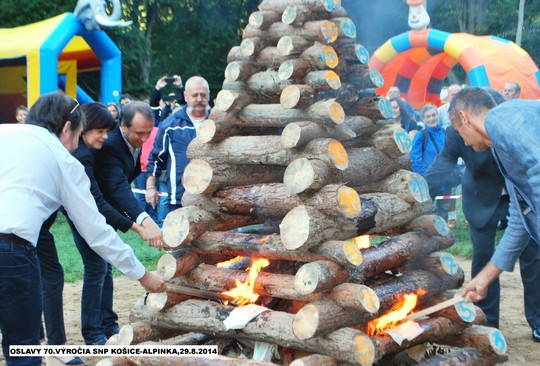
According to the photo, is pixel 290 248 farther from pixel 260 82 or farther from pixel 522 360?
pixel 522 360

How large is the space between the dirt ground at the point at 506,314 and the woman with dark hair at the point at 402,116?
2.55 metres

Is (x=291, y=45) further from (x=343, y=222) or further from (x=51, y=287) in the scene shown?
(x=51, y=287)

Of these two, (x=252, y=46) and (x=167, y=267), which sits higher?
(x=252, y=46)

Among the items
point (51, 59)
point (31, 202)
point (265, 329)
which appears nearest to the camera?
point (31, 202)

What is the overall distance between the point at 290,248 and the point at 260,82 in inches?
54.8

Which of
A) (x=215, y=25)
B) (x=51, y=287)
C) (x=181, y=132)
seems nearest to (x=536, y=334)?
(x=181, y=132)

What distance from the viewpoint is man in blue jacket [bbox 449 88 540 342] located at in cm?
351

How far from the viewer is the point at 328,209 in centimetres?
426

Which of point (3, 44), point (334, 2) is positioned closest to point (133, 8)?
point (3, 44)

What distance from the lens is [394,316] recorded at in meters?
4.63

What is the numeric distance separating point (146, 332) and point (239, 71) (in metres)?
2.01

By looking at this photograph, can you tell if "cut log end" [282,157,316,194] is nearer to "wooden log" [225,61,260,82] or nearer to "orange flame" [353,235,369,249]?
"orange flame" [353,235,369,249]

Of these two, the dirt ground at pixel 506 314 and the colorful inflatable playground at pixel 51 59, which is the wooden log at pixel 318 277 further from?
the colorful inflatable playground at pixel 51 59

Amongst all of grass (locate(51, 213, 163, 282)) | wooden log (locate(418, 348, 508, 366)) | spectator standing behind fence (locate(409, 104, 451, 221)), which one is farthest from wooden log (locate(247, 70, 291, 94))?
spectator standing behind fence (locate(409, 104, 451, 221))
